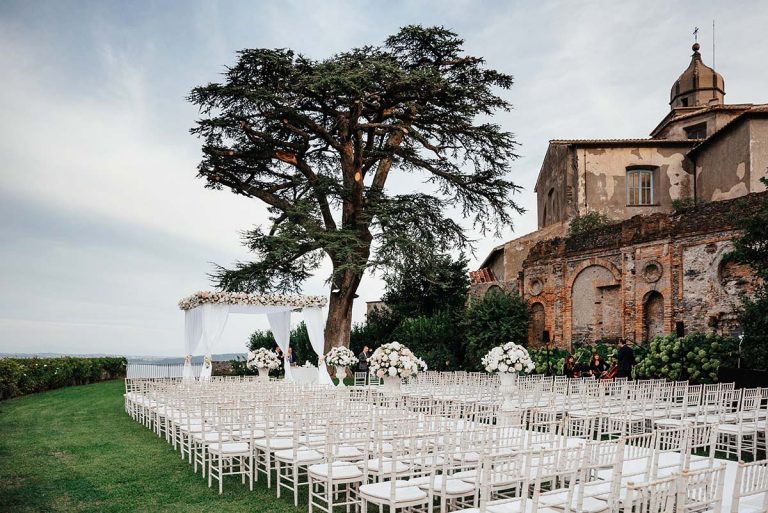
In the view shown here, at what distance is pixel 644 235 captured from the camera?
20766 millimetres

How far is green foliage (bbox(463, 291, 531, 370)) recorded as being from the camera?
24047 millimetres

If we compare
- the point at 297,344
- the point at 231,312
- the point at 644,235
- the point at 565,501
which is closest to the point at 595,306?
the point at 644,235

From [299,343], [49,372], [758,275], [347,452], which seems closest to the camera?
[347,452]

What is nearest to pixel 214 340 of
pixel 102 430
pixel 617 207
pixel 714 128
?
pixel 102 430

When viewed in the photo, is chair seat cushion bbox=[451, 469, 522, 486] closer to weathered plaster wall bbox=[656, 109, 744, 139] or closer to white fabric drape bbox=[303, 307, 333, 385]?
white fabric drape bbox=[303, 307, 333, 385]

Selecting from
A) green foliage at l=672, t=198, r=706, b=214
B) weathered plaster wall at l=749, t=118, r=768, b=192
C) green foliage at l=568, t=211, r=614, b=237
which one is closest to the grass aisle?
green foliage at l=568, t=211, r=614, b=237

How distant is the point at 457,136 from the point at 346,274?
6810mm

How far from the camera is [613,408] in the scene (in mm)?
11180

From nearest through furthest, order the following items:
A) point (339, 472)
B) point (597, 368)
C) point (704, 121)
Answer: point (339, 472), point (597, 368), point (704, 121)

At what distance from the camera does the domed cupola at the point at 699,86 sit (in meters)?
36.6

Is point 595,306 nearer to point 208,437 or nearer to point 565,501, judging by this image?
point 208,437

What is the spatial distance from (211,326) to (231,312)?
4.88 ft

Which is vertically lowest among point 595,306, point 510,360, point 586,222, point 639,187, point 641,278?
point 510,360

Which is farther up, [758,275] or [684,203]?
[684,203]
